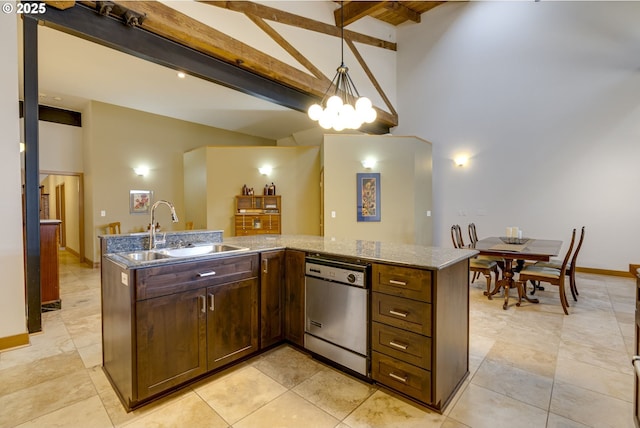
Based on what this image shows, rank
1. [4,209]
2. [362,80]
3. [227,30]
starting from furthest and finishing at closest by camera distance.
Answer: [362,80]
[227,30]
[4,209]

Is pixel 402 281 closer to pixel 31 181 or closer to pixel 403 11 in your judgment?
pixel 31 181

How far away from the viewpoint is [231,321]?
2.29 m

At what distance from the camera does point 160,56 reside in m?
3.54

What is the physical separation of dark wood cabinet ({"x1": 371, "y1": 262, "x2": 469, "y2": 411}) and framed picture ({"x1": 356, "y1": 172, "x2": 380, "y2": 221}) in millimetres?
4037

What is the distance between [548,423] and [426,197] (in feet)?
17.3

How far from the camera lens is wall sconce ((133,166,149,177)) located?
22.4 feet

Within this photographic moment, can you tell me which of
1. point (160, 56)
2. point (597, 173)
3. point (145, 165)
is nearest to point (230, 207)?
point (145, 165)

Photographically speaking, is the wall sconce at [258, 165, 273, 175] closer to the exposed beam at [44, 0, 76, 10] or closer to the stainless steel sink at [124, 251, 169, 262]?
the exposed beam at [44, 0, 76, 10]

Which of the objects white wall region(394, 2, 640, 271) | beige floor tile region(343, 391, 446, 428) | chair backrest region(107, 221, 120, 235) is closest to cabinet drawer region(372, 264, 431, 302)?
beige floor tile region(343, 391, 446, 428)

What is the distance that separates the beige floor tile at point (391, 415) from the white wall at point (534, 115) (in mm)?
5438

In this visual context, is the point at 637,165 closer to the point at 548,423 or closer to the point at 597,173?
the point at 597,173

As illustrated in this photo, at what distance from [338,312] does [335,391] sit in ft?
1.71

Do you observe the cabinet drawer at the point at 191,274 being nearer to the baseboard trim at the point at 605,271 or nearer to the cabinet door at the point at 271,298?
the cabinet door at the point at 271,298

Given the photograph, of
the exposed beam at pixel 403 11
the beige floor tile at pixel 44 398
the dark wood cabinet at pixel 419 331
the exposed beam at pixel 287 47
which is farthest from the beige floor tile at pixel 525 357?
the exposed beam at pixel 403 11
